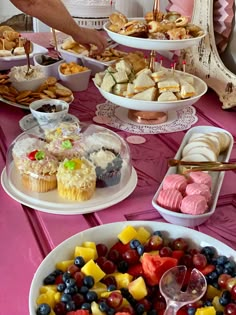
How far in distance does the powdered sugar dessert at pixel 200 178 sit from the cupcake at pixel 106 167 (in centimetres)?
14

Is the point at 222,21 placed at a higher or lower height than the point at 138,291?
higher

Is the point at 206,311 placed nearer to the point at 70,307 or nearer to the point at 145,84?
the point at 70,307

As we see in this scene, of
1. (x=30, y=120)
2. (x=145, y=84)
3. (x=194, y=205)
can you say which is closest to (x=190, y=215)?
(x=194, y=205)

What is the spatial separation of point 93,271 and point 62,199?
238mm

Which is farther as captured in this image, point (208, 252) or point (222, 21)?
point (222, 21)

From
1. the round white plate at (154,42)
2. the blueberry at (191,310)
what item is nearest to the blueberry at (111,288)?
the blueberry at (191,310)

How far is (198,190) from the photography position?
0.88 m

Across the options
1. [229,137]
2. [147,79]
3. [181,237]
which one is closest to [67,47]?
[147,79]

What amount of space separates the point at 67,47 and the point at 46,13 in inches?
11.3

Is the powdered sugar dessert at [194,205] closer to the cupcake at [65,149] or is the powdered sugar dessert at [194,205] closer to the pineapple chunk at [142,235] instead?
the pineapple chunk at [142,235]

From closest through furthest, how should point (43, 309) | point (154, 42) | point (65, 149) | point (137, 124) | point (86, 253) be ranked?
point (43, 309) → point (86, 253) → point (65, 149) → point (154, 42) → point (137, 124)

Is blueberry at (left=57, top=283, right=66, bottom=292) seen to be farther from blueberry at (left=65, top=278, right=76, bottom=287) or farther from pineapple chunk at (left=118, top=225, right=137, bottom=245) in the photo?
pineapple chunk at (left=118, top=225, right=137, bottom=245)

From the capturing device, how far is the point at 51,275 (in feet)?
2.35

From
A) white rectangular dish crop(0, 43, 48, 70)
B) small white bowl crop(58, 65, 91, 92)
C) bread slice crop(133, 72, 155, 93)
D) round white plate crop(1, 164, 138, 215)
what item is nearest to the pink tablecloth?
round white plate crop(1, 164, 138, 215)
